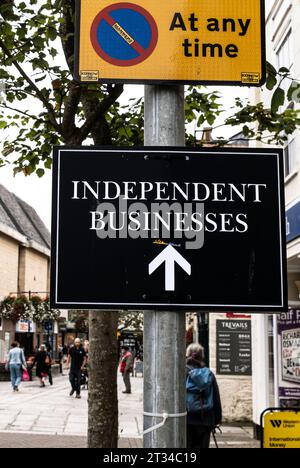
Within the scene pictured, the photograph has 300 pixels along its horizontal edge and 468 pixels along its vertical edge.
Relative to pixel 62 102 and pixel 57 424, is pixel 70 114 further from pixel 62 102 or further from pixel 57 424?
pixel 57 424

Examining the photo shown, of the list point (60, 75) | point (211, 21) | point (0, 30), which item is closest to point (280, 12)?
point (60, 75)

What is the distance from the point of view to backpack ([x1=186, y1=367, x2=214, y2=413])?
27.7 feet

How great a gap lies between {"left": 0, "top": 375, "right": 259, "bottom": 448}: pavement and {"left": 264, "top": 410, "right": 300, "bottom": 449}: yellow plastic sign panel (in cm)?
510

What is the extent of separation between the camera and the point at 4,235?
3866cm

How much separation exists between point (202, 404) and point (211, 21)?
6.53 metres

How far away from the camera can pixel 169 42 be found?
2.62 meters

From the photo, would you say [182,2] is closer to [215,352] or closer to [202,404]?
[202,404]

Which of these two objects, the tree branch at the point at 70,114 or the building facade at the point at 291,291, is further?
the building facade at the point at 291,291

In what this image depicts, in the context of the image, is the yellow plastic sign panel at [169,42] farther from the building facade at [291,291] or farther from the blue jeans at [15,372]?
the blue jeans at [15,372]

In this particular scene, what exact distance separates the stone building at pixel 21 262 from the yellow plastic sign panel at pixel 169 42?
33.2 meters

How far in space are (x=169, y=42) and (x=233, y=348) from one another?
1421 centimetres

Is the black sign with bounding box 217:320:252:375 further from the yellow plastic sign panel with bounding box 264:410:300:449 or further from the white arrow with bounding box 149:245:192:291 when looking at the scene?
the white arrow with bounding box 149:245:192:291

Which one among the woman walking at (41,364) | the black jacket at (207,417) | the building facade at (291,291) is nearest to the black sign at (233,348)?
the building facade at (291,291)

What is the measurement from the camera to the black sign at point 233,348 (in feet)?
52.7
